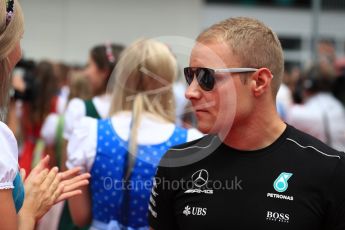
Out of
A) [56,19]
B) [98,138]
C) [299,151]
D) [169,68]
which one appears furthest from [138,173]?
[56,19]

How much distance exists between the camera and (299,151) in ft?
6.84

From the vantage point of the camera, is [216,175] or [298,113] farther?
[298,113]

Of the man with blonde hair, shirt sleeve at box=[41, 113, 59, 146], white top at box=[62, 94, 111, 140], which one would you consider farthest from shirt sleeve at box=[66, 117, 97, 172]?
shirt sleeve at box=[41, 113, 59, 146]

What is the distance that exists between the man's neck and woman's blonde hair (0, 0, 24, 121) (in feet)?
2.56

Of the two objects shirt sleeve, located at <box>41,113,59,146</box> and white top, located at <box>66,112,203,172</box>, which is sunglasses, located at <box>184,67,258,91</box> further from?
shirt sleeve, located at <box>41,113,59,146</box>

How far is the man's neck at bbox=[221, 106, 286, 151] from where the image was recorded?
2.15 m

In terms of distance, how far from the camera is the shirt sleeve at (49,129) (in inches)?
226

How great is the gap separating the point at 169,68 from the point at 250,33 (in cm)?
101

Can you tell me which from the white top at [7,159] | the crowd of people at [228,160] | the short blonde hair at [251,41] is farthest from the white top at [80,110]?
the white top at [7,159]

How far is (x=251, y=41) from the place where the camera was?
213 centimetres

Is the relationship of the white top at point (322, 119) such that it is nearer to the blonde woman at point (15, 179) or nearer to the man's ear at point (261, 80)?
the man's ear at point (261, 80)

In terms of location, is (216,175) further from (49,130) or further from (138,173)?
(49,130)

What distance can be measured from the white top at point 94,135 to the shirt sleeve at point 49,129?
110 inches

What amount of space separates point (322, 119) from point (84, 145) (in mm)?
2976
